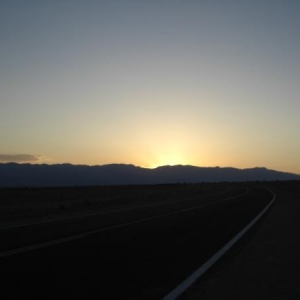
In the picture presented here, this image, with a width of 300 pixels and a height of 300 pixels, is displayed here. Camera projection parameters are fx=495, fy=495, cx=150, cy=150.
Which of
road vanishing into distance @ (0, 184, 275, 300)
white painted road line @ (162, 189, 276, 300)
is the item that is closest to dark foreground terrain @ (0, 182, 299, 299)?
road vanishing into distance @ (0, 184, 275, 300)

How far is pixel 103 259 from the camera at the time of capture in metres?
10.3

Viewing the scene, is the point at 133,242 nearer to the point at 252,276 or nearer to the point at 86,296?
the point at 252,276

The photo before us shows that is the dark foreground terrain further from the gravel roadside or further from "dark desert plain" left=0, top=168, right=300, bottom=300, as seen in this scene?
the gravel roadside

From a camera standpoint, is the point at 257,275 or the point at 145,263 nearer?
the point at 257,275

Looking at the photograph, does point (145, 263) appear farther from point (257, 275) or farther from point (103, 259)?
point (257, 275)

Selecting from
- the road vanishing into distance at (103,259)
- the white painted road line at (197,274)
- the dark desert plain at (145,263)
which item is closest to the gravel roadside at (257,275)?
the dark desert plain at (145,263)

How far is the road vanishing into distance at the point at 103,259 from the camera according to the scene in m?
7.61

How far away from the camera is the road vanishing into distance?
761 centimetres

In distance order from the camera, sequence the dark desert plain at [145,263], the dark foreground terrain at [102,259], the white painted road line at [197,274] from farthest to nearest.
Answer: the dark desert plain at [145,263], the dark foreground terrain at [102,259], the white painted road line at [197,274]

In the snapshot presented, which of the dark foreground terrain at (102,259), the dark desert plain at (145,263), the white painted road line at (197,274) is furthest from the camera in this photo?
the dark desert plain at (145,263)

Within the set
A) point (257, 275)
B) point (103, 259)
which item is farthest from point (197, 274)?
point (103, 259)

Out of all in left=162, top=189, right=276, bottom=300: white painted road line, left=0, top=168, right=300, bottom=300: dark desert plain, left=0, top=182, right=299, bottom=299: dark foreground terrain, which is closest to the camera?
left=162, top=189, right=276, bottom=300: white painted road line

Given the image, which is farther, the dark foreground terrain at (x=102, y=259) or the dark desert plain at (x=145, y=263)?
the dark desert plain at (x=145, y=263)

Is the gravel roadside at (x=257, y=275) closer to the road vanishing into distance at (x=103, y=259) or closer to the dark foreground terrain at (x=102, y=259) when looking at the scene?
the dark foreground terrain at (x=102, y=259)
